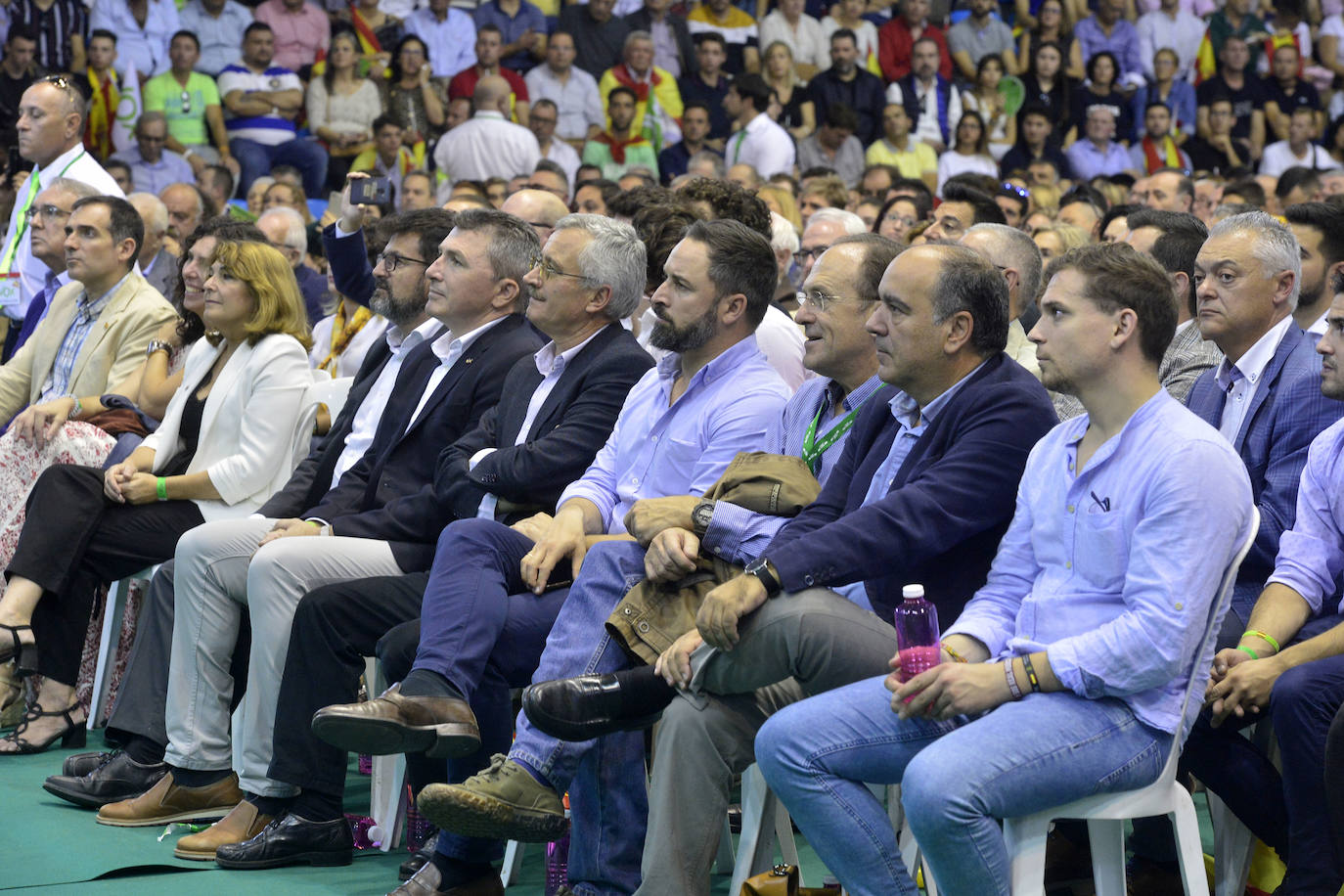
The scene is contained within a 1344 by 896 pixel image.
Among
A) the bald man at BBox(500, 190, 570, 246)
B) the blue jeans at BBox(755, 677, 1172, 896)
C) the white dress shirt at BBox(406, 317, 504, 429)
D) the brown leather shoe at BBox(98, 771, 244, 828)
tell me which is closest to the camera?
the blue jeans at BBox(755, 677, 1172, 896)

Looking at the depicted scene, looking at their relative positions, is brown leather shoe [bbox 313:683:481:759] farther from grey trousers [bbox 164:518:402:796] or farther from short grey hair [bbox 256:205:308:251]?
short grey hair [bbox 256:205:308:251]

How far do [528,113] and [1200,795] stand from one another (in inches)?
331

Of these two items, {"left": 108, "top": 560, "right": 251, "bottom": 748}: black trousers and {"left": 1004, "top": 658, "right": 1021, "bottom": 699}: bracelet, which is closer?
{"left": 1004, "top": 658, "right": 1021, "bottom": 699}: bracelet

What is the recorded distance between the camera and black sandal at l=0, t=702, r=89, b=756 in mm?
5141

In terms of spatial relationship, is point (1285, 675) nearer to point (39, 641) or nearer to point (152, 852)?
point (152, 852)

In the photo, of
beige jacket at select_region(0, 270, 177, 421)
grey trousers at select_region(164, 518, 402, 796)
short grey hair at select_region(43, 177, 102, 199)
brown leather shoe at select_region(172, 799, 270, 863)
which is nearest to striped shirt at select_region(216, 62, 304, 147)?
short grey hair at select_region(43, 177, 102, 199)

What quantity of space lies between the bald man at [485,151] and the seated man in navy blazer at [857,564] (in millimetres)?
7933

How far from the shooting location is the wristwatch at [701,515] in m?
3.50

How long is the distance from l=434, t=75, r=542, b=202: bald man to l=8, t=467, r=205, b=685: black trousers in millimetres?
6197

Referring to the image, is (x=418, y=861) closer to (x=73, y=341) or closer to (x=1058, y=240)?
(x=73, y=341)

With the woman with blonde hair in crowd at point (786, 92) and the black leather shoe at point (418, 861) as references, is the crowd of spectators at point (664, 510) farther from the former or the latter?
the woman with blonde hair in crowd at point (786, 92)

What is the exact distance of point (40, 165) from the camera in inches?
297

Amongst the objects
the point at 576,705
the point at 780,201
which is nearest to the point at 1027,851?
the point at 576,705

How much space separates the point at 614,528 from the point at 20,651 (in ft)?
6.70
